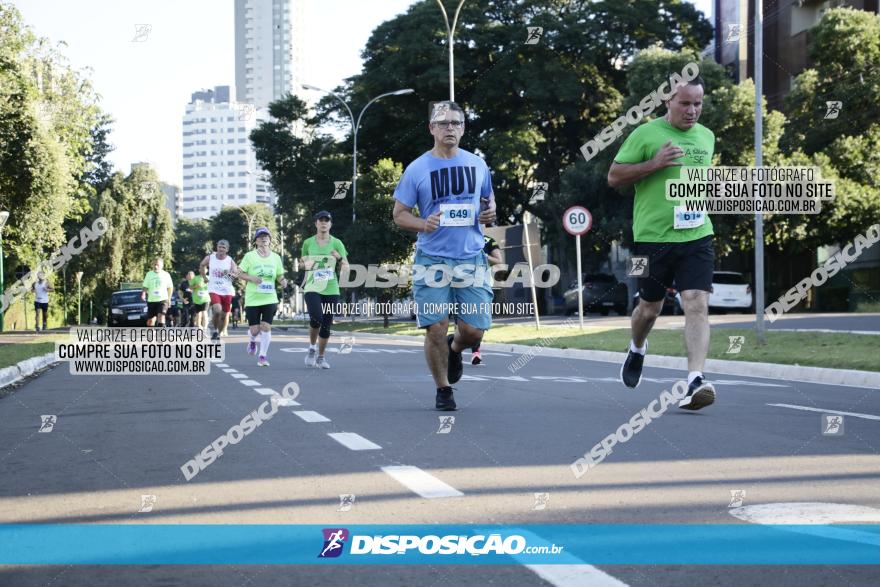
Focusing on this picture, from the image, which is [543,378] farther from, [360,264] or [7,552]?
[360,264]

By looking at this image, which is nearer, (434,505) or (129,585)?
(129,585)

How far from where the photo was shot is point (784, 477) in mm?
5492

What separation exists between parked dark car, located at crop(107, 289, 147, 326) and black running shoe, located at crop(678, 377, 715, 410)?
3335cm

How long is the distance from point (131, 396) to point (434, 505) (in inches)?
297

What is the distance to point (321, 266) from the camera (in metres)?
15.5

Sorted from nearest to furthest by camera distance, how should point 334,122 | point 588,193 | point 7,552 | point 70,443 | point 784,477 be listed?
point 7,552
point 784,477
point 70,443
point 588,193
point 334,122

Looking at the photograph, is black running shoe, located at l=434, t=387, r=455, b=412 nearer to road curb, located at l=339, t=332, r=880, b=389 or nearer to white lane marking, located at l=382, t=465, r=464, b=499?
white lane marking, located at l=382, t=465, r=464, b=499

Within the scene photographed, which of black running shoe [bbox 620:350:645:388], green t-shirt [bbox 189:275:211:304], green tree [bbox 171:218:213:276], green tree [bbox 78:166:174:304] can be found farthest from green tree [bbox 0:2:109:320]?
green tree [bbox 171:218:213:276]

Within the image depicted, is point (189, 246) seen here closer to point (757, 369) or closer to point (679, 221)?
point (757, 369)

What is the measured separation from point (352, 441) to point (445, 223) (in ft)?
6.75

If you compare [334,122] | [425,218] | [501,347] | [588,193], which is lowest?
[501,347]

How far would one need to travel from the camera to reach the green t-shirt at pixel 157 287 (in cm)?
2478

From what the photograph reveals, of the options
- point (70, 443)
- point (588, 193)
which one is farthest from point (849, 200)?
point (70, 443)

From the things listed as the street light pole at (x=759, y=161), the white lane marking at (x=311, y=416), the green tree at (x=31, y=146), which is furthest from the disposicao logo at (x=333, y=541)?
the green tree at (x=31, y=146)
